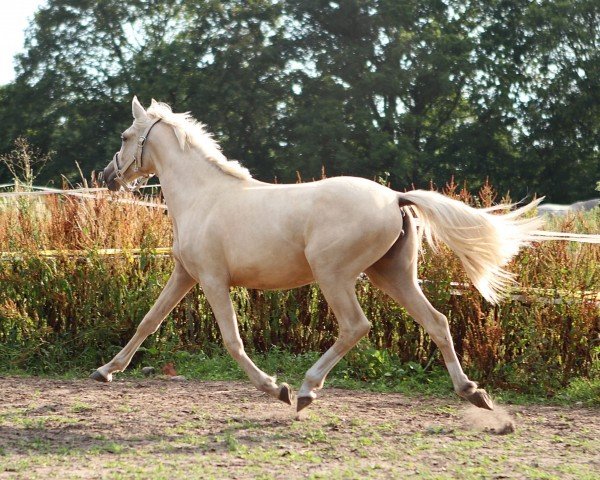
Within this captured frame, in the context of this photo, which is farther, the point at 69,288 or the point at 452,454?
the point at 69,288

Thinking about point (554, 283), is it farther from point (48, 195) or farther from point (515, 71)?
point (515, 71)

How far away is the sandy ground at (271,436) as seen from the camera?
4484 millimetres

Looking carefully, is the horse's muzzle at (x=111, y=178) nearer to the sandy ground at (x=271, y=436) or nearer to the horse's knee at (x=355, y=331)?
the sandy ground at (x=271, y=436)

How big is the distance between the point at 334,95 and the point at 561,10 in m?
9.79

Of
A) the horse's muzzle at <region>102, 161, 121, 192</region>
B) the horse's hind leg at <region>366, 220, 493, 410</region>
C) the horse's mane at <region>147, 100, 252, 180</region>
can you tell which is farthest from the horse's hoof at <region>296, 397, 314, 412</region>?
the horse's muzzle at <region>102, 161, 121, 192</region>

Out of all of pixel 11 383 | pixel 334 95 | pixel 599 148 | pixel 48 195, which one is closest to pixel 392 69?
pixel 334 95

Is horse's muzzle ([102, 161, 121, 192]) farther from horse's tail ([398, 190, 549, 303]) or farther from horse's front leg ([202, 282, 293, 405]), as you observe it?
horse's tail ([398, 190, 549, 303])

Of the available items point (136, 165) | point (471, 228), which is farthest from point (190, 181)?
point (471, 228)

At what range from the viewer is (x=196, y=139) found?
6.52 metres

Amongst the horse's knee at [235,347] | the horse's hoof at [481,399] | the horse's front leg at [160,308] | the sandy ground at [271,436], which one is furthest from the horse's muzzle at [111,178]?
the horse's hoof at [481,399]

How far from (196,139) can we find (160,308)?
1.23 meters

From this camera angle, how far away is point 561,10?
36219 mm

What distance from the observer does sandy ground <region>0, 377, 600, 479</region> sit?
4484mm

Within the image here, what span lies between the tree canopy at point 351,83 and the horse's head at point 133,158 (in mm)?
27195
